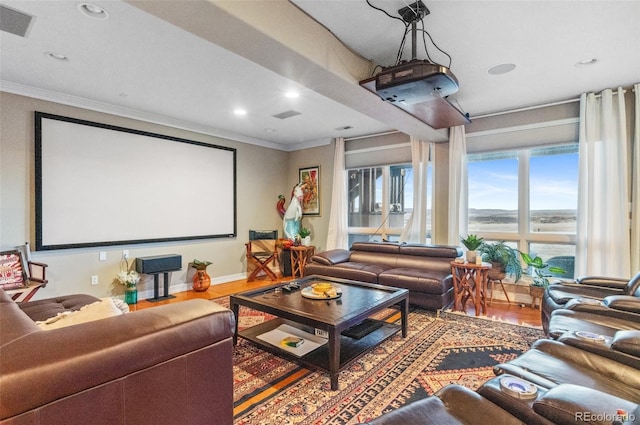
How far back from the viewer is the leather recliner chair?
8.15ft

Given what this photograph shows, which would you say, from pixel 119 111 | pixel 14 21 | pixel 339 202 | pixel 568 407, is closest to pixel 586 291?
pixel 568 407

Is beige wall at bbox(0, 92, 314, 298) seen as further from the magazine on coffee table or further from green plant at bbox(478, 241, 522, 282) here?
green plant at bbox(478, 241, 522, 282)

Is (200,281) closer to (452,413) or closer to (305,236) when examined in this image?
(305,236)

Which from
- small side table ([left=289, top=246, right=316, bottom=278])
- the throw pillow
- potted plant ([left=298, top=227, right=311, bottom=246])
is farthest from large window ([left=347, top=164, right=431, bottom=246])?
the throw pillow

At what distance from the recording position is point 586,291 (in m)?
2.66

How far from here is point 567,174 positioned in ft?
13.4

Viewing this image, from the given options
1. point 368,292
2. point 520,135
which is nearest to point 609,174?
point 520,135

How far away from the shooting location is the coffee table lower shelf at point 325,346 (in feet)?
7.09

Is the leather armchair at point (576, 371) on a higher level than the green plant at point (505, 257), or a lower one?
lower

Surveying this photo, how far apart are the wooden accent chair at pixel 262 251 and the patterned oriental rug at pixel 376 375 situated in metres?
2.77

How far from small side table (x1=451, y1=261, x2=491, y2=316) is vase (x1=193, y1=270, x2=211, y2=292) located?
11.7ft

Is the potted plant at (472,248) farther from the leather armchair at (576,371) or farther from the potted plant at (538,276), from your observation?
the leather armchair at (576,371)

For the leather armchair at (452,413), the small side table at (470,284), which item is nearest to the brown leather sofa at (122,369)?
the leather armchair at (452,413)

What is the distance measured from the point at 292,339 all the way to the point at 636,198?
13.0ft
